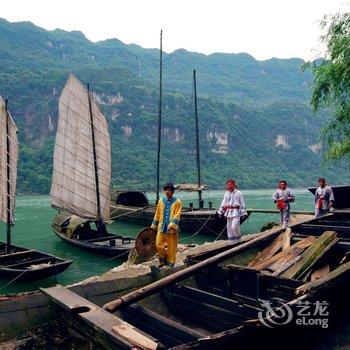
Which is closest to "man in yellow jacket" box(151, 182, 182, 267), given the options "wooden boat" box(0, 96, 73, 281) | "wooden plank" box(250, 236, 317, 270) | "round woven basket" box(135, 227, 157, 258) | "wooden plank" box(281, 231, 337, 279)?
"wooden plank" box(250, 236, 317, 270)

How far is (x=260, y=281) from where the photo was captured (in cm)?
511

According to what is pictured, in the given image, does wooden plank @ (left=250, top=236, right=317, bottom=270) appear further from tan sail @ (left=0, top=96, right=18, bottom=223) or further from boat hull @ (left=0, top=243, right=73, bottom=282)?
tan sail @ (left=0, top=96, right=18, bottom=223)

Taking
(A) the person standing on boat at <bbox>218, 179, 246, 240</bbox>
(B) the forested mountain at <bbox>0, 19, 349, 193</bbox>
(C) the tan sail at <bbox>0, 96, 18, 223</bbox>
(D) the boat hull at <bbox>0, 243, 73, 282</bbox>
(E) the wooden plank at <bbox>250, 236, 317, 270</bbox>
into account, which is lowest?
(D) the boat hull at <bbox>0, 243, 73, 282</bbox>

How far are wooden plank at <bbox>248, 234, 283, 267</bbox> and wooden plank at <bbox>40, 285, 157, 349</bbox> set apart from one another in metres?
2.82

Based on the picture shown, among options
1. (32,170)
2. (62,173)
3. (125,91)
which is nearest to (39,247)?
(62,173)

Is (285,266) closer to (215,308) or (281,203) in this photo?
(215,308)

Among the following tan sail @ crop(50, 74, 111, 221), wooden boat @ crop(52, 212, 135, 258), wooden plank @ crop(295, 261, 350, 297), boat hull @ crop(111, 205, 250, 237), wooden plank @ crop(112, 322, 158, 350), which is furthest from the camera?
boat hull @ crop(111, 205, 250, 237)

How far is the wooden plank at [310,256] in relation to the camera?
16.9ft

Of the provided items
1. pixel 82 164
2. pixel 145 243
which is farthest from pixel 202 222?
pixel 145 243

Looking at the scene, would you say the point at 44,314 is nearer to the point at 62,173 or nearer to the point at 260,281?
the point at 260,281

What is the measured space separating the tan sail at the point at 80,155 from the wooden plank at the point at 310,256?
520 inches

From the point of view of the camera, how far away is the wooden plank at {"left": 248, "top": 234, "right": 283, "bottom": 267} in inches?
247

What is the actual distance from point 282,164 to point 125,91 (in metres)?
65.2

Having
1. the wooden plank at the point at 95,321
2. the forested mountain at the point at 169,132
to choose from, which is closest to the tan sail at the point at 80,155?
the wooden plank at the point at 95,321
